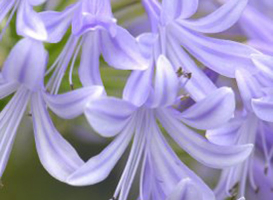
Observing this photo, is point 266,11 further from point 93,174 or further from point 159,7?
point 93,174

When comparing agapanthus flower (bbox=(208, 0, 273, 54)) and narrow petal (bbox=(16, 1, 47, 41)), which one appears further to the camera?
agapanthus flower (bbox=(208, 0, 273, 54))

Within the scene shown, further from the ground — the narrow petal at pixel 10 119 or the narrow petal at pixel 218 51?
the narrow petal at pixel 218 51

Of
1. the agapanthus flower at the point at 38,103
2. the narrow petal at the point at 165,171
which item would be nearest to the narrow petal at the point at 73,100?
the agapanthus flower at the point at 38,103

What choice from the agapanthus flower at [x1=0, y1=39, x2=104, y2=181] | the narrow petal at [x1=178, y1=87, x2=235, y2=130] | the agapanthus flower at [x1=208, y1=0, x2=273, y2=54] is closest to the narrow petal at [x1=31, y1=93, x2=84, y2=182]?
the agapanthus flower at [x1=0, y1=39, x2=104, y2=181]

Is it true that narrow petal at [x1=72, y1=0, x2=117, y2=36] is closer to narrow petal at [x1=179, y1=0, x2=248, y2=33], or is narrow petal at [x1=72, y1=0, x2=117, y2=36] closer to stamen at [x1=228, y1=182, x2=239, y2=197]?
narrow petal at [x1=179, y1=0, x2=248, y2=33]

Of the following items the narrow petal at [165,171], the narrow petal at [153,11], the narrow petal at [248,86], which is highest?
the narrow petal at [153,11]

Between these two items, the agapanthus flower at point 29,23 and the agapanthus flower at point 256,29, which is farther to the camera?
the agapanthus flower at point 256,29

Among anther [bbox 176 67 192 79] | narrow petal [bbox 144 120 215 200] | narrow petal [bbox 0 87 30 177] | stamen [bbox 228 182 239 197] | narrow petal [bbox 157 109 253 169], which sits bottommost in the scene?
stamen [bbox 228 182 239 197]

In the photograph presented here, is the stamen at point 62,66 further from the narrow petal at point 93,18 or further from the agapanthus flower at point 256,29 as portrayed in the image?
the agapanthus flower at point 256,29
